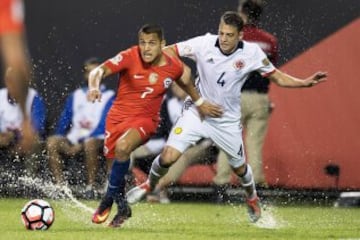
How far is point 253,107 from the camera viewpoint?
49.5 feet

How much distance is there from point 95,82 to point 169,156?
4.71 feet

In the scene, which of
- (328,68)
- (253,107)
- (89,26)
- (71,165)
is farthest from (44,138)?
(328,68)

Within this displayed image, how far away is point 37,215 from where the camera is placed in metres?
10.8

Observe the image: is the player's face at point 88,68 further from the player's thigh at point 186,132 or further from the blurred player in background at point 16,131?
the player's thigh at point 186,132

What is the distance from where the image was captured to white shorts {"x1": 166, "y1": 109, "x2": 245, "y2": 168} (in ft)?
39.1

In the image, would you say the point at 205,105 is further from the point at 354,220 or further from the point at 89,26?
the point at 89,26

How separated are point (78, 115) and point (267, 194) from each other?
249 centimetres

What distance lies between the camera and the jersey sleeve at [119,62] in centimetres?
1111

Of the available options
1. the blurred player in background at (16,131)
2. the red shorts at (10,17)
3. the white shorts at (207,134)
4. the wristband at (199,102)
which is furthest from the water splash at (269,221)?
the red shorts at (10,17)

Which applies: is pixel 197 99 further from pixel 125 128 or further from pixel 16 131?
pixel 16 131

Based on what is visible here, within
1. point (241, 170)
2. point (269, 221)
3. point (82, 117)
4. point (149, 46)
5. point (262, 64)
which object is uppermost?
point (149, 46)

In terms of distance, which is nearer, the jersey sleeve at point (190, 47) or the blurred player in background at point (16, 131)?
the jersey sleeve at point (190, 47)

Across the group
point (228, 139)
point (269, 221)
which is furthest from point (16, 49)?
point (269, 221)

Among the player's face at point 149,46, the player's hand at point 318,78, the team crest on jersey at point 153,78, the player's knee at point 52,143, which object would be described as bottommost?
the player's knee at point 52,143
